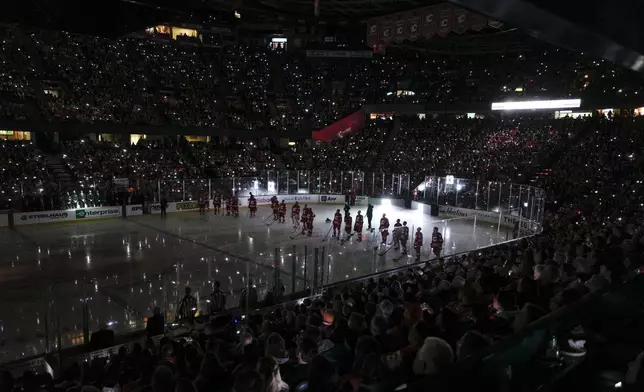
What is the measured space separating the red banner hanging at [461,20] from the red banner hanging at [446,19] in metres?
0.24

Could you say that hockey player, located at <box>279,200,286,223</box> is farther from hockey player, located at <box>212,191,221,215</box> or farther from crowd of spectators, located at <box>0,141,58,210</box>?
crowd of spectators, located at <box>0,141,58,210</box>

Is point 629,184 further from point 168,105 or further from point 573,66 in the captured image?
point 168,105

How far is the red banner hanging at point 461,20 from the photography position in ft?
63.1

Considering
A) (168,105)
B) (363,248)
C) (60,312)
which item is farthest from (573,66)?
(60,312)

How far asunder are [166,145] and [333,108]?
14.8 meters

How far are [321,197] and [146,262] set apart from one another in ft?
55.4

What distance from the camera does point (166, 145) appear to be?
32312 mm

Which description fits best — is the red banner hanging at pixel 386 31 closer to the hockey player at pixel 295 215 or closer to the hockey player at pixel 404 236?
the hockey player at pixel 295 215

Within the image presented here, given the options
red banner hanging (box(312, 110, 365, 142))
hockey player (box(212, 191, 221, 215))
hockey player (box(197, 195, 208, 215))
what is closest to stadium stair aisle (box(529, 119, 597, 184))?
red banner hanging (box(312, 110, 365, 142))

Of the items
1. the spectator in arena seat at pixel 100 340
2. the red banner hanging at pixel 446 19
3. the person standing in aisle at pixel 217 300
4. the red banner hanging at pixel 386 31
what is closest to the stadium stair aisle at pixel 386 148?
the red banner hanging at pixel 386 31

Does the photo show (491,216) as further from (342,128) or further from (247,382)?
(247,382)

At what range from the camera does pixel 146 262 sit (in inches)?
607

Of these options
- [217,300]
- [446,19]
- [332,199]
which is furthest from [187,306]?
[332,199]

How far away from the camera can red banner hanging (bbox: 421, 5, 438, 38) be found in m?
20.9
